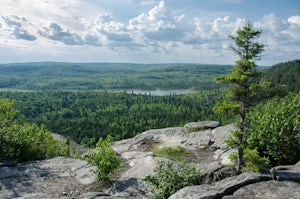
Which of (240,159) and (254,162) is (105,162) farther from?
(254,162)

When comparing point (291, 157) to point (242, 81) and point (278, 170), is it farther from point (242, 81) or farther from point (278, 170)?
point (242, 81)

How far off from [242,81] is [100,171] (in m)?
8.58

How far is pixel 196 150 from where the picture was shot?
21.8m

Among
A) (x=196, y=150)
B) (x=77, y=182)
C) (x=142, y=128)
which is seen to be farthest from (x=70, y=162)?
(x=142, y=128)

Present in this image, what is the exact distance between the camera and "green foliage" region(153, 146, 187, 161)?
1995 cm

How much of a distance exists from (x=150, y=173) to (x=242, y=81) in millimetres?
6969

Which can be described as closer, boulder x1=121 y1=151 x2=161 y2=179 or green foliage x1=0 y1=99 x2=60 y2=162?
boulder x1=121 y1=151 x2=161 y2=179

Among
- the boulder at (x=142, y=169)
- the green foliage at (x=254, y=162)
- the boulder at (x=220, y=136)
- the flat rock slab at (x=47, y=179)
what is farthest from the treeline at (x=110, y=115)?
the green foliage at (x=254, y=162)

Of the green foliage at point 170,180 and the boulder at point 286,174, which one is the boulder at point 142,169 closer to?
the green foliage at point 170,180

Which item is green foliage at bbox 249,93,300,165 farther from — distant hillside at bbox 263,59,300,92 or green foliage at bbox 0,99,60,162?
distant hillside at bbox 263,59,300,92

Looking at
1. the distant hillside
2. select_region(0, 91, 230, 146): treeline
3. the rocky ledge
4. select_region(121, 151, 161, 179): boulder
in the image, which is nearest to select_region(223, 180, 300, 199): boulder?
the rocky ledge

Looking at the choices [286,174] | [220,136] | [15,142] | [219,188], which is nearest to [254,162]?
[286,174]

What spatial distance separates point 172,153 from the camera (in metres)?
20.9

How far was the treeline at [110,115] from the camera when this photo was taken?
106250 mm
